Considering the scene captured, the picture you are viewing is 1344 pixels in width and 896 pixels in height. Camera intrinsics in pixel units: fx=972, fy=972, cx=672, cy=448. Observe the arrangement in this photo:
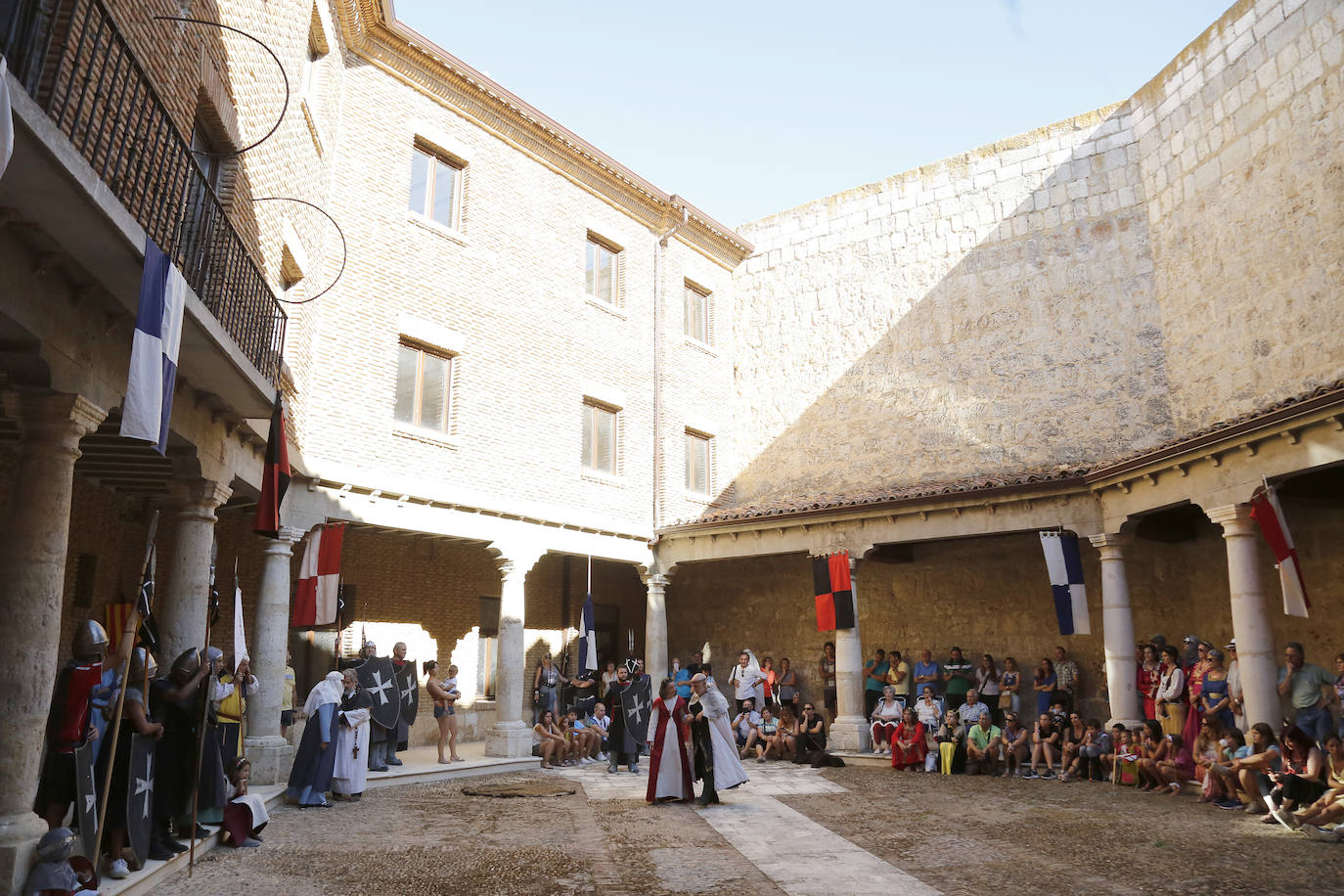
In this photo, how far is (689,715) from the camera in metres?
10.8

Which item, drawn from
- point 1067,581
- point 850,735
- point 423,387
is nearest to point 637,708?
point 850,735

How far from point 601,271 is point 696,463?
4391 mm

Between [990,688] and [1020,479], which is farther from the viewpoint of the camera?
[990,688]

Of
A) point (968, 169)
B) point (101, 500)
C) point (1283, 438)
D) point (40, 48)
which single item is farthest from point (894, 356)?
point (40, 48)

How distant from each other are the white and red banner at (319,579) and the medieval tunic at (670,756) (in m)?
4.84

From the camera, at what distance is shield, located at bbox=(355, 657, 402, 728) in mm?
11852

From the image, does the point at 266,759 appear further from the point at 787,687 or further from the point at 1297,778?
the point at 1297,778

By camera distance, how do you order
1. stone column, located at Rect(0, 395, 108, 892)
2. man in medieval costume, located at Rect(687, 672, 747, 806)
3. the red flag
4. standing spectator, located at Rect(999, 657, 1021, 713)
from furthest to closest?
standing spectator, located at Rect(999, 657, 1021, 713), man in medieval costume, located at Rect(687, 672, 747, 806), the red flag, stone column, located at Rect(0, 395, 108, 892)

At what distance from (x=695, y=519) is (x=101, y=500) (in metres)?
9.95

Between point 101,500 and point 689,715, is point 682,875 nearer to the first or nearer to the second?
point 689,715

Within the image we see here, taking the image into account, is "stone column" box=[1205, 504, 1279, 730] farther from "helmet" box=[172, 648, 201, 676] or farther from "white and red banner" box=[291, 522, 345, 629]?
"white and red banner" box=[291, 522, 345, 629]

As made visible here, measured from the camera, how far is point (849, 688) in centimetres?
1578

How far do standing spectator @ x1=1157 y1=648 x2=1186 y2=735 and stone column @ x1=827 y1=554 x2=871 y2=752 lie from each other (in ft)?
14.7

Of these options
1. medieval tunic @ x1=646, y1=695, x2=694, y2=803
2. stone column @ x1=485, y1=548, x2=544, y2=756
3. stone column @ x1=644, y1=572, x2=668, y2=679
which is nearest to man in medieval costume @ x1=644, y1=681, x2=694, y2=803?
medieval tunic @ x1=646, y1=695, x2=694, y2=803
